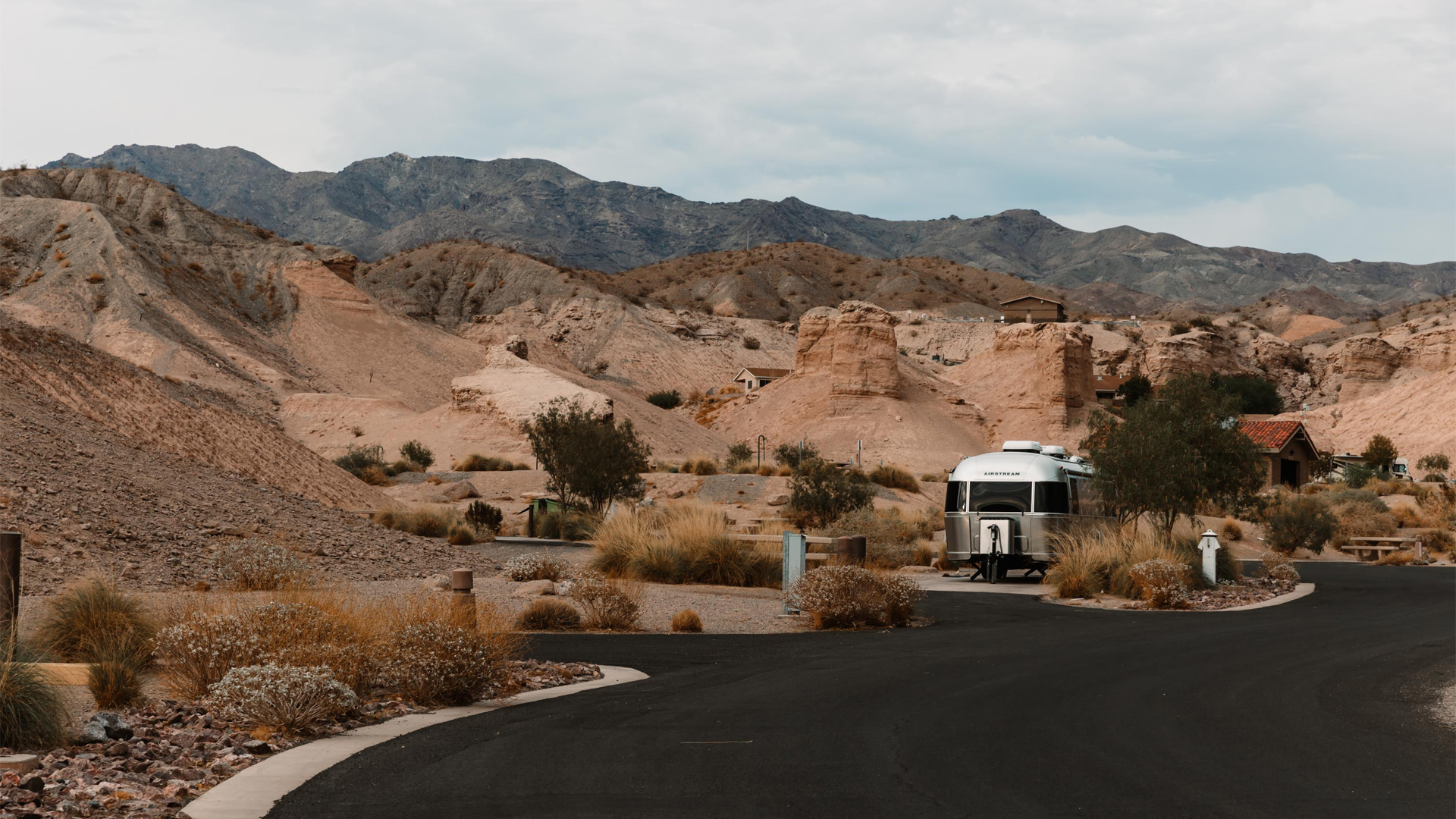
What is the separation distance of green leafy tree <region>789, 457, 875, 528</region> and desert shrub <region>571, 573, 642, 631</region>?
1914cm

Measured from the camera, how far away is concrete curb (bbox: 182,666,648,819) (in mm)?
6926

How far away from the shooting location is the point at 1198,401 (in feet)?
94.6

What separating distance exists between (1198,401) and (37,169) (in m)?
84.9

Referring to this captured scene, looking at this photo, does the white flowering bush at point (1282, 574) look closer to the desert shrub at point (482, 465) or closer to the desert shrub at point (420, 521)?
the desert shrub at point (420, 521)

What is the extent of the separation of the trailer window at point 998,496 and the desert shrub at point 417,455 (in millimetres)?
30371

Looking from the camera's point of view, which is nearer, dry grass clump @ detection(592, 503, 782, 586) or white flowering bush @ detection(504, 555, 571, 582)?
white flowering bush @ detection(504, 555, 571, 582)

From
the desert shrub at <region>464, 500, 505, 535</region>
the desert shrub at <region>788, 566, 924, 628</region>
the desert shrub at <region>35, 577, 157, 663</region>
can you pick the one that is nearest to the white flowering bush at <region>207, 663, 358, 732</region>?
the desert shrub at <region>35, 577, 157, 663</region>

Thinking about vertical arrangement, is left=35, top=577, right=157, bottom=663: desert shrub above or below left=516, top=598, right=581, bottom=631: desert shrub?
above

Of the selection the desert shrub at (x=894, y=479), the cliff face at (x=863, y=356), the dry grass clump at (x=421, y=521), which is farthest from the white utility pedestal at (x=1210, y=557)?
the cliff face at (x=863, y=356)

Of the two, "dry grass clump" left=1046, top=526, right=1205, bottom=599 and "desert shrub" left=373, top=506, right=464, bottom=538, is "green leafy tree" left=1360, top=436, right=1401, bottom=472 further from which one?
"desert shrub" left=373, top=506, right=464, bottom=538

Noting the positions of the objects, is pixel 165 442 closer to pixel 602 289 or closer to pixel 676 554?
pixel 676 554

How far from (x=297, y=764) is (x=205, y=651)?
2.67 m

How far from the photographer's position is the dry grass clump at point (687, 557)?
906 inches

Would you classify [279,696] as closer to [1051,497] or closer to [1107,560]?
[1107,560]
